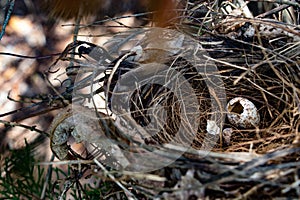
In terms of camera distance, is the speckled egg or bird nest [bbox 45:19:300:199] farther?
the speckled egg

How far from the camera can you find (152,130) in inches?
41.0

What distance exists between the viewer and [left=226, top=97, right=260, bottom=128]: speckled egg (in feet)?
3.69

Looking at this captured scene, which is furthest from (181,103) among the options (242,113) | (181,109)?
(242,113)

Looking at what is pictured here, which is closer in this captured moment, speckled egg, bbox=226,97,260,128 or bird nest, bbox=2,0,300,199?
bird nest, bbox=2,0,300,199

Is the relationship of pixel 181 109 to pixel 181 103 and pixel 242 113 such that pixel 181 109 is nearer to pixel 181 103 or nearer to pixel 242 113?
pixel 181 103

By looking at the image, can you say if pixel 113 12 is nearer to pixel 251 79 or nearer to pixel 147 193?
pixel 251 79

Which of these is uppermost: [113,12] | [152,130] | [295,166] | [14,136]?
[113,12]

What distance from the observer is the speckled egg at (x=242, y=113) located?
1125mm

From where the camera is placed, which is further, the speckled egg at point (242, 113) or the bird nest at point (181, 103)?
the speckled egg at point (242, 113)

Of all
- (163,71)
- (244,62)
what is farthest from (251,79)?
(163,71)

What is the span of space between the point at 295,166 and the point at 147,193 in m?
0.26

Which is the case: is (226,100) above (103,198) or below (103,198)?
above

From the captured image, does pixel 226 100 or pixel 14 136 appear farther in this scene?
pixel 14 136

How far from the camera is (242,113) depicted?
1.13 meters
